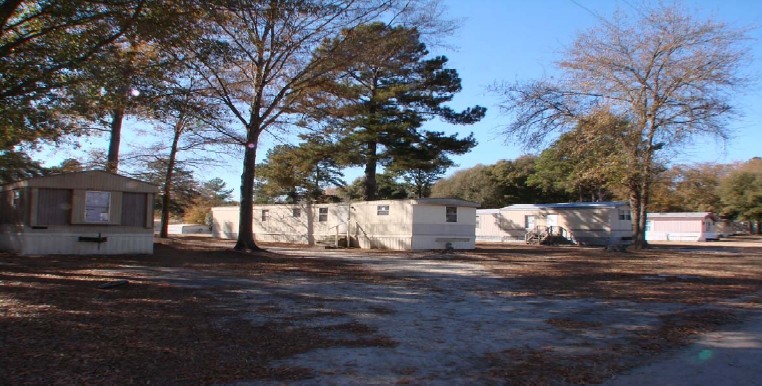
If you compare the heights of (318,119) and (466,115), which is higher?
(466,115)

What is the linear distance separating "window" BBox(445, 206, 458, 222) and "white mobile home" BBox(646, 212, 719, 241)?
83.2 feet

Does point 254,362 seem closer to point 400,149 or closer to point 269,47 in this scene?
point 269,47

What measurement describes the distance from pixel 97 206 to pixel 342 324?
453 inches

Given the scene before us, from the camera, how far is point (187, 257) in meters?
15.8

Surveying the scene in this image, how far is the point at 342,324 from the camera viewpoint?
6547mm

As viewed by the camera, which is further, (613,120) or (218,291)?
(613,120)

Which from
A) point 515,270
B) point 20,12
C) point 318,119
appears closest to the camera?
point 20,12

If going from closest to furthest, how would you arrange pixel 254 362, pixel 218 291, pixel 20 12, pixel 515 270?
pixel 254 362 → pixel 218 291 → pixel 20 12 → pixel 515 270

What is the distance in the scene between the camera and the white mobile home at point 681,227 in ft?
129

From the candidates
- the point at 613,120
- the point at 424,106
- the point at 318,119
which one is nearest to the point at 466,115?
the point at 424,106

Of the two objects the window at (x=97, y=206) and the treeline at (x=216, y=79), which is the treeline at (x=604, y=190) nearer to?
the treeline at (x=216, y=79)

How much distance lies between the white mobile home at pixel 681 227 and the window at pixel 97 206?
38533 mm

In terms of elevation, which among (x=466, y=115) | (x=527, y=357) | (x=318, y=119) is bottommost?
(x=527, y=357)

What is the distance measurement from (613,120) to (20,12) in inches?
746
